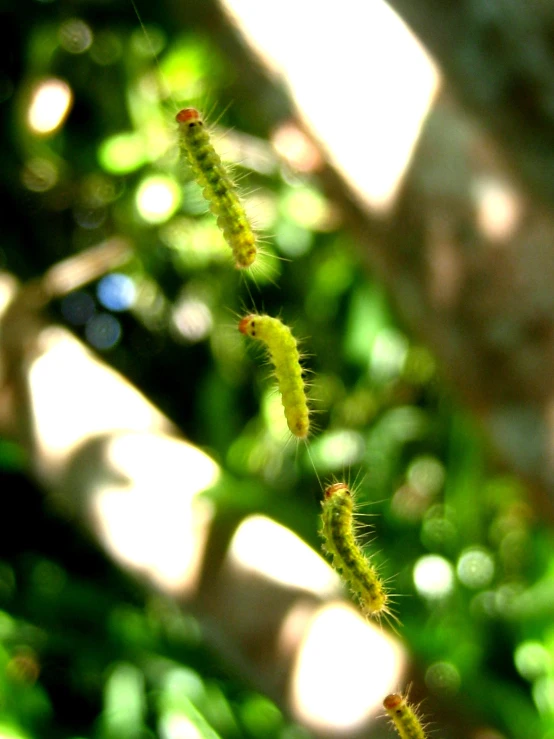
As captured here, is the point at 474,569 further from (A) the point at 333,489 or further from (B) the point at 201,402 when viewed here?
(A) the point at 333,489

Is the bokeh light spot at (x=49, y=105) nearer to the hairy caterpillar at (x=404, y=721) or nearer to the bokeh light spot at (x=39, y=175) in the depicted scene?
the bokeh light spot at (x=39, y=175)

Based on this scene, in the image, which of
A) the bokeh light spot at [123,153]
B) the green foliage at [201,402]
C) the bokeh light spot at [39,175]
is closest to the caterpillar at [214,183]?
the green foliage at [201,402]

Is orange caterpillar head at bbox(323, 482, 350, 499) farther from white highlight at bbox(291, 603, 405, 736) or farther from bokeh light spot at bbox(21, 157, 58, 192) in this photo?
bokeh light spot at bbox(21, 157, 58, 192)

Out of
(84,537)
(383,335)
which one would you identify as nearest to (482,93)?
(383,335)

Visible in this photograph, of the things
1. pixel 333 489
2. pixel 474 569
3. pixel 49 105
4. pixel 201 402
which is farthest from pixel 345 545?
pixel 49 105

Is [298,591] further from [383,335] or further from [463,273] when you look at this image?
[383,335]

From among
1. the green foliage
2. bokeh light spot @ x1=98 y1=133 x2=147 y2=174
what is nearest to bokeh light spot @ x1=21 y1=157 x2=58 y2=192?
the green foliage
